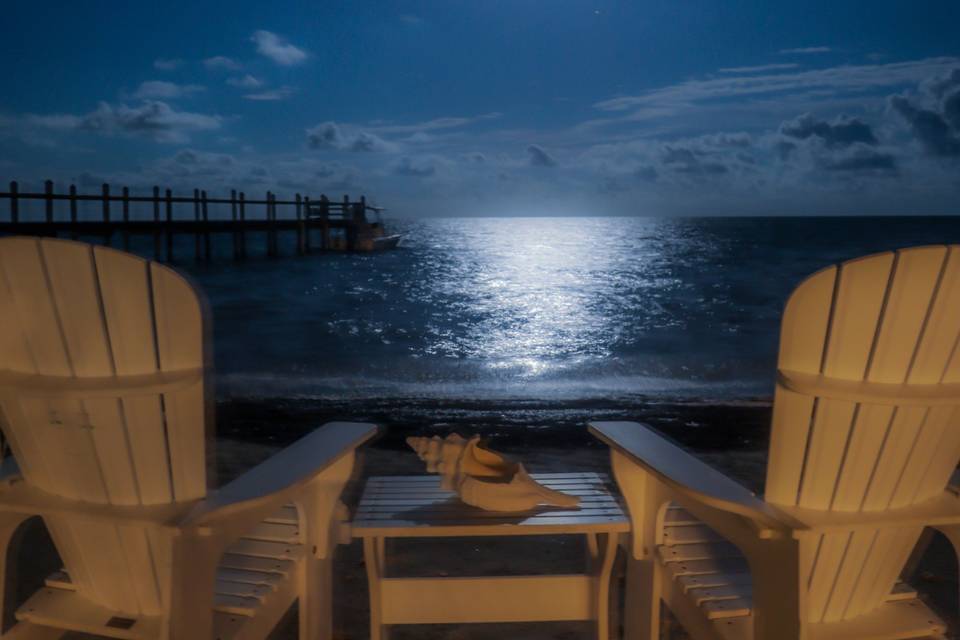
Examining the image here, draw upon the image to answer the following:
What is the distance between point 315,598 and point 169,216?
59.6 feet

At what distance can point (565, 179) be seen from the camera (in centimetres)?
2633

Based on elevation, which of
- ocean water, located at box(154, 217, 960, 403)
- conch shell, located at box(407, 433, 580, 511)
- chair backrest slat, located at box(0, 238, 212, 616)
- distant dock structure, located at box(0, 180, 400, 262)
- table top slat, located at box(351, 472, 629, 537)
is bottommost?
ocean water, located at box(154, 217, 960, 403)

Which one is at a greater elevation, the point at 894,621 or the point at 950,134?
the point at 950,134

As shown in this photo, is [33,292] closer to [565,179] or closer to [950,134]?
[565,179]

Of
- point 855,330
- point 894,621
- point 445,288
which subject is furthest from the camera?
point 445,288

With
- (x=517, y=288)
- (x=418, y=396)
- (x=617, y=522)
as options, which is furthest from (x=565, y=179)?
(x=617, y=522)

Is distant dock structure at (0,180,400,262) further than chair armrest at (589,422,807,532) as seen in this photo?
Yes

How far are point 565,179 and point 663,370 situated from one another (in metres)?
17.8

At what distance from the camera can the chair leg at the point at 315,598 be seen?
2191 millimetres

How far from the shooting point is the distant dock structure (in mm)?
15930

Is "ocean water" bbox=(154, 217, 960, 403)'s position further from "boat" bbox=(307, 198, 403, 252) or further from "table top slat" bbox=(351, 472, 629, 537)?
"table top slat" bbox=(351, 472, 629, 537)

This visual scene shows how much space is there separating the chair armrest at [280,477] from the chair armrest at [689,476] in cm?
74

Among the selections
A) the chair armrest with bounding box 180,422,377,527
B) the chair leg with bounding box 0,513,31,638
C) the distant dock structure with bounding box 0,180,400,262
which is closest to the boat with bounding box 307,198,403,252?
the distant dock structure with bounding box 0,180,400,262

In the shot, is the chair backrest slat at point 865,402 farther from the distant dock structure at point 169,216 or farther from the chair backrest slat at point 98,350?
the distant dock structure at point 169,216
